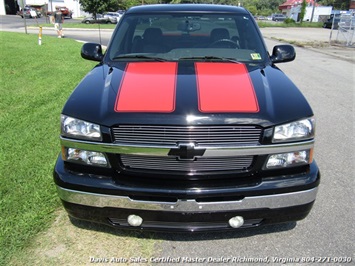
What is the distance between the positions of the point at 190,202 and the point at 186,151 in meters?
0.34

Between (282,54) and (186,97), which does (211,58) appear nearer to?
(282,54)

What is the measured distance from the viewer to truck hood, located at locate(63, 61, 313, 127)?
91.5 inches

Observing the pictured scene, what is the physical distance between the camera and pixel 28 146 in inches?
170

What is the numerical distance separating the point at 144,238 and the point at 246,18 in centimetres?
274

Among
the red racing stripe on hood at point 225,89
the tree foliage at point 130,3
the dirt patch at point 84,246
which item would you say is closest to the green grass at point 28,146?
the dirt patch at point 84,246

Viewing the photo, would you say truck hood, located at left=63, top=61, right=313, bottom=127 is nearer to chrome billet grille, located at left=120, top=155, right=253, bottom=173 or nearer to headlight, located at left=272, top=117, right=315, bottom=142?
headlight, located at left=272, top=117, right=315, bottom=142

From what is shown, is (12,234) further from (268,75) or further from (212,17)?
(212,17)

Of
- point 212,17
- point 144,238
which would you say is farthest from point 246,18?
point 144,238

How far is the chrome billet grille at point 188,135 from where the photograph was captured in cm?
228

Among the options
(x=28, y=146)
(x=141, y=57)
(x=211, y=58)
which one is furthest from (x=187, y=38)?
(x=28, y=146)

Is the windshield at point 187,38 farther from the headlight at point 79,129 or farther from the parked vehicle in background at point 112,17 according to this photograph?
the parked vehicle in background at point 112,17

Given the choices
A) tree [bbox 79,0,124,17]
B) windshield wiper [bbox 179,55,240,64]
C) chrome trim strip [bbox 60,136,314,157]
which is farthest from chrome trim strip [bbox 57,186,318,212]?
tree [bbox 79,0,124,17]

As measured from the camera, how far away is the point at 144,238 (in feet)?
8.98

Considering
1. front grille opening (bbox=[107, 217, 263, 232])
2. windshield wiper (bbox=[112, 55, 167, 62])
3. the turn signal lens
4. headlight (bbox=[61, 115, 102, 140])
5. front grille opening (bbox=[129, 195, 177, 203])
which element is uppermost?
windshield wiper (bbox=[112, 55, 167, 62])
